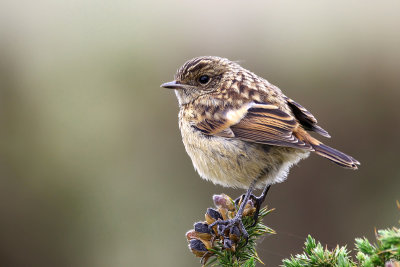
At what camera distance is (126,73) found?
8438 millimetres

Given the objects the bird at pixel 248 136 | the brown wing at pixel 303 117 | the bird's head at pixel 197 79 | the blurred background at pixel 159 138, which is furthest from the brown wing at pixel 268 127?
the blurred background at pixel 159 138

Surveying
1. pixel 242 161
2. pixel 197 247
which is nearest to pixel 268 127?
pixel 242 161

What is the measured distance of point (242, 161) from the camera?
443 centimetres

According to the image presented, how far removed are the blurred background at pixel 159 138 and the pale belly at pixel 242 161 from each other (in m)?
2.57

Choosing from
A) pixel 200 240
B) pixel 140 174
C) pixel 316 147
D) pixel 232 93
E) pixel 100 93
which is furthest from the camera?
pixel 100 93

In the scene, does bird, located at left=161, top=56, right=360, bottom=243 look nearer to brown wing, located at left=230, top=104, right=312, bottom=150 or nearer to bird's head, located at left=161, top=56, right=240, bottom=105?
brown wing, located at left=230, top=104, right=312, bottom=150

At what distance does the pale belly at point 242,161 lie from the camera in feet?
14.6

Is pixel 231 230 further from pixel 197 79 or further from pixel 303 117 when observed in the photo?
pixel 197 79

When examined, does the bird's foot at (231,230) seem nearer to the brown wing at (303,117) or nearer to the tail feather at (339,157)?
Answer: the tail feather at (339,157)

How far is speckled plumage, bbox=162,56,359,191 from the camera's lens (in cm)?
438

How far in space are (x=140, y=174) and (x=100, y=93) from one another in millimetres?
1493

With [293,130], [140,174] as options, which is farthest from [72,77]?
[293,130]

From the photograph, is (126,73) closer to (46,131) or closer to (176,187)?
(46,131)

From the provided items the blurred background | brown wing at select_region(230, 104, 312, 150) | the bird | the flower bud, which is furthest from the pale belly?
the blurred background
